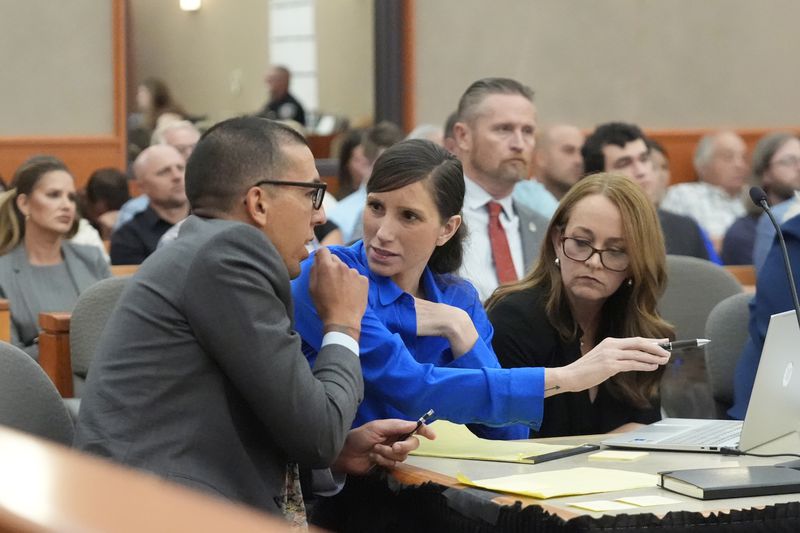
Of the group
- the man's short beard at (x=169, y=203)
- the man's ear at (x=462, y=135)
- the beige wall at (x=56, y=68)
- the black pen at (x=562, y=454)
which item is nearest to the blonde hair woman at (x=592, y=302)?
the black pen at (x=562, y=454)

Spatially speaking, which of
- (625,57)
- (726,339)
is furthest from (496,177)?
(625,57)

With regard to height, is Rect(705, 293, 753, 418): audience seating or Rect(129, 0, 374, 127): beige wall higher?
Rect(129, 0, 374, 127): beige wall

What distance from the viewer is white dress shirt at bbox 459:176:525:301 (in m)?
4.26

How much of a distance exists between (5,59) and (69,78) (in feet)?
1.29

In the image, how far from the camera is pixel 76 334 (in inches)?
145

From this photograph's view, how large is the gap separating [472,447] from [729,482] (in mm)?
569

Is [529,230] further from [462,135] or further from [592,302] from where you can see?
[592,302]

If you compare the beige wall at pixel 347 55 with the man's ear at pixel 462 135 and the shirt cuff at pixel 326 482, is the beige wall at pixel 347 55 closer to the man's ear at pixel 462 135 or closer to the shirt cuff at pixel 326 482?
A: the man's ear at pixel 462 135

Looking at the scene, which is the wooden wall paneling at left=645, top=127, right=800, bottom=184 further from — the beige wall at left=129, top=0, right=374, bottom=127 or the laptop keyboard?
the laptop keyboard

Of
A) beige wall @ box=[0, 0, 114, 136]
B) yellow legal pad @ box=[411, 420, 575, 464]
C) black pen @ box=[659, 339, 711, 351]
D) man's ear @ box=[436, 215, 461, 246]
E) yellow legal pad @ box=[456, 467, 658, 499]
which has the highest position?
beige wall @ box=[0, 0, 114, 136]

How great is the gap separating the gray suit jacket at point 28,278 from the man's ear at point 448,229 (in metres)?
2.31

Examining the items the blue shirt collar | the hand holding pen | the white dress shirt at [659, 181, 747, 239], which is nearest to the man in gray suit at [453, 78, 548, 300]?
the blue shirt collar

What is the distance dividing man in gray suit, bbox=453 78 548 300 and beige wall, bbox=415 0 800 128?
3.90 m

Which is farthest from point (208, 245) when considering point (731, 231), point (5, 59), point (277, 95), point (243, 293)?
point (277, 95)
